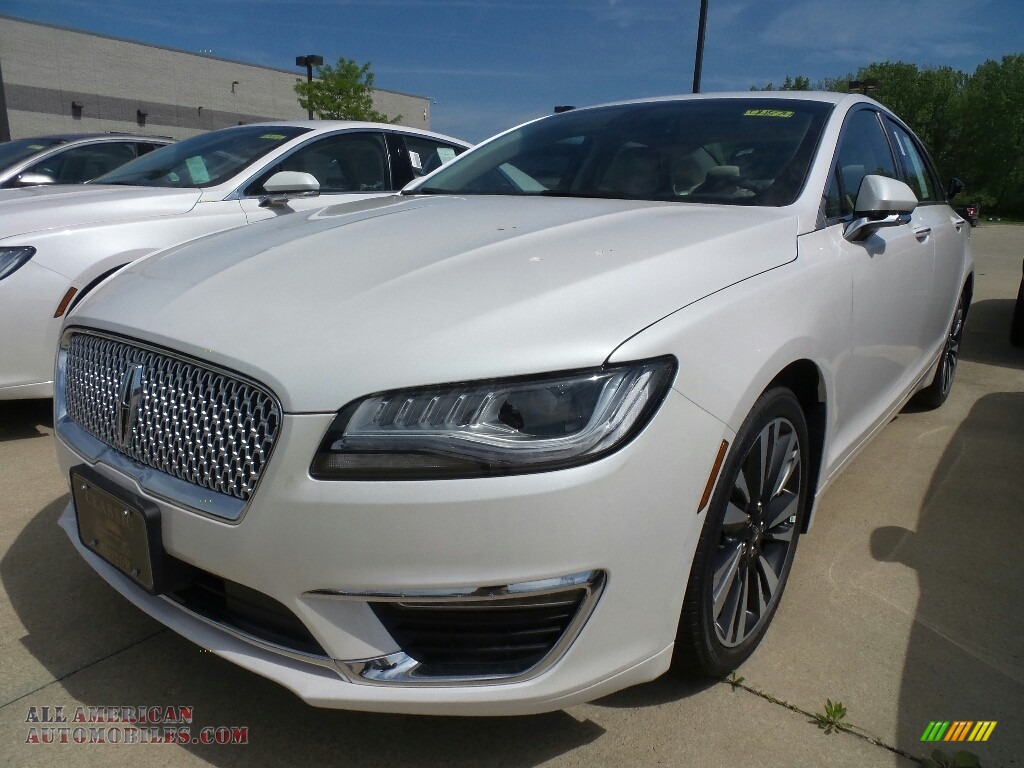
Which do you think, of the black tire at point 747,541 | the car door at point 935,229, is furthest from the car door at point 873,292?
the black tire at point 747,541

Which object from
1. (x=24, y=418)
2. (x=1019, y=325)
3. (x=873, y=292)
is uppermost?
(x=873, y=292)

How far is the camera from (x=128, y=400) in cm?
180

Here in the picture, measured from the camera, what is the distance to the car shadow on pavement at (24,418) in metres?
3.86

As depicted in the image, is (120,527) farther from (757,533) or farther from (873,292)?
(873,292)

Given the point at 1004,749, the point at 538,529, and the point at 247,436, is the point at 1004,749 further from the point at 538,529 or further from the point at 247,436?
the point at 247,436

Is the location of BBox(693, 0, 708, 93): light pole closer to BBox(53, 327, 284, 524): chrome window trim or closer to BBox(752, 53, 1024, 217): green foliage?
BBox(53, 327, 284, 524): chrome window trim

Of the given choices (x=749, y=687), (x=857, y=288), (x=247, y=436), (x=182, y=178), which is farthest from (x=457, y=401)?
(x=182, y=178)

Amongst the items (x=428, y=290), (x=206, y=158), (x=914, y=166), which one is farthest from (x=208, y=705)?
(x=914, y=166)

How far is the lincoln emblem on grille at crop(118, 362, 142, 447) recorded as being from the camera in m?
1.78

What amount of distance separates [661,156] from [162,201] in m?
2.60

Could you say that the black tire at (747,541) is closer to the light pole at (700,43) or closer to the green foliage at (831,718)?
the green foliage at (831,718)

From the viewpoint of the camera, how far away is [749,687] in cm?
208

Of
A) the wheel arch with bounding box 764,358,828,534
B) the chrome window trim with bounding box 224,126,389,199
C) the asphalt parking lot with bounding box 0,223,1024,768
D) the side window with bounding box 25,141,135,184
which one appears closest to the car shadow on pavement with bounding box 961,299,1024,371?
the asphalt parking lot with bounding box 0,223,1024,768

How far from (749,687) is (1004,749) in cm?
58
